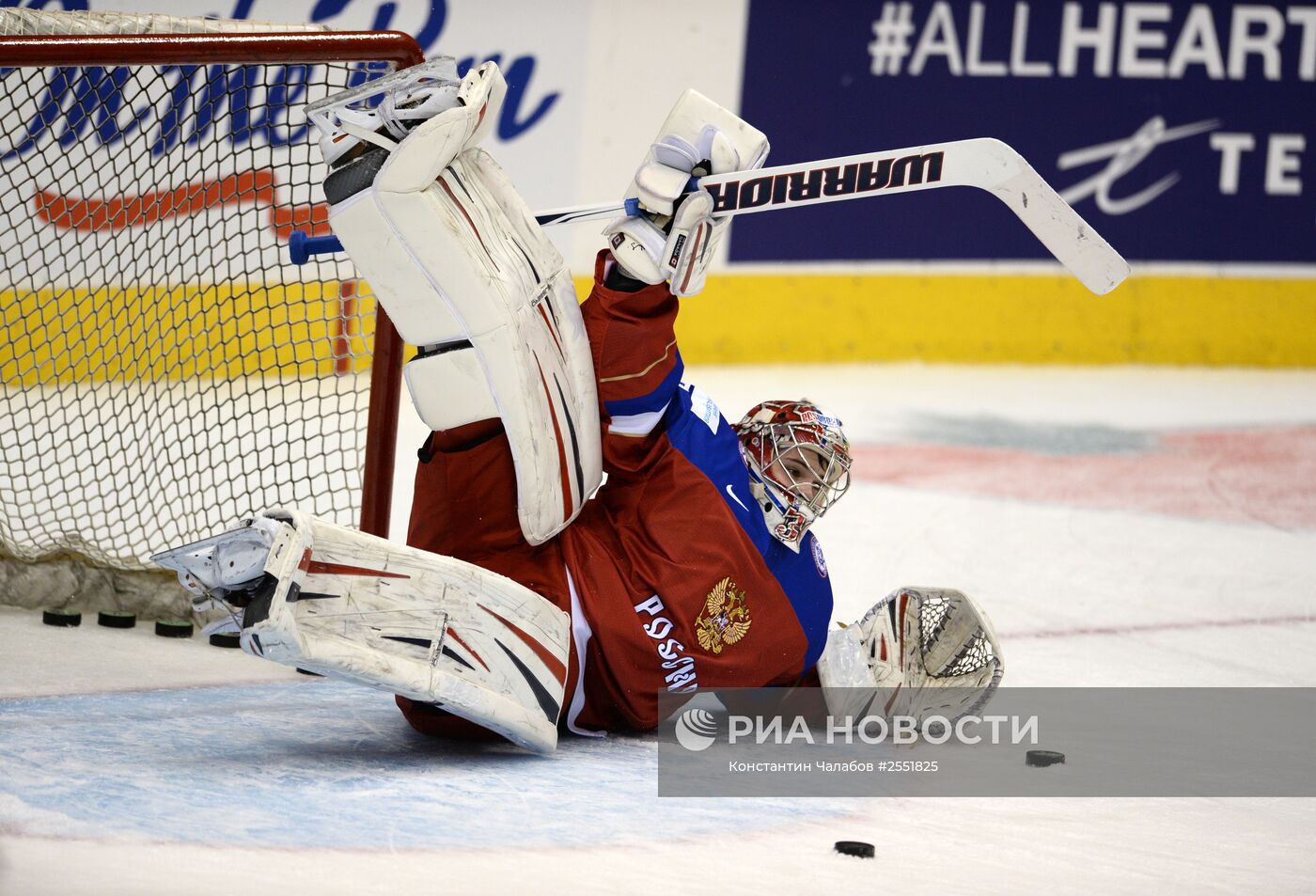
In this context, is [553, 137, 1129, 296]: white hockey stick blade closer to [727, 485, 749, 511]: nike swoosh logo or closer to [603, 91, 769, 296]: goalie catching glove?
[603, 91, 769, 296]: goalie catching glove

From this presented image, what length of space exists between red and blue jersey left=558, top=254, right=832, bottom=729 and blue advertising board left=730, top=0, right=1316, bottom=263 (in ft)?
13.5

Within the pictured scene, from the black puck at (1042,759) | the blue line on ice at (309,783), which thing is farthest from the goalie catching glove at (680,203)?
the black puck at (1042,759)

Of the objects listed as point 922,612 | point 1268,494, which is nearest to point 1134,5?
point 1268,494

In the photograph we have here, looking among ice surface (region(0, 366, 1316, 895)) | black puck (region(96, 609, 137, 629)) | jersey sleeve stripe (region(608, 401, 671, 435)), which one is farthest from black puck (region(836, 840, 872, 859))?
black puck (region(96, 609, 137, 629))

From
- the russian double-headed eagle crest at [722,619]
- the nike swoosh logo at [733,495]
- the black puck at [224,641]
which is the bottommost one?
the black puck at [224,641]

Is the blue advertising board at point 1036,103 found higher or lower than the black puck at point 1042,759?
higher

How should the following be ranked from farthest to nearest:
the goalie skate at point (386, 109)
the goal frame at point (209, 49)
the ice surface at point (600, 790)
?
the goal frame at point (209, 49) → the goalie skate at point (386, 109) → the ice surface at point (600, 790)

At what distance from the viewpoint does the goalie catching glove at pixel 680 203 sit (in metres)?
2.51

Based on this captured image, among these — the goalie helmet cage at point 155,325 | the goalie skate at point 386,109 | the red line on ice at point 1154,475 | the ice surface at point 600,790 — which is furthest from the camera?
the red line on ice at point 1154,475

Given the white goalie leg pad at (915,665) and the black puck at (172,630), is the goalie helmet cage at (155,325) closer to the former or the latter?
the black puck at (172,630)

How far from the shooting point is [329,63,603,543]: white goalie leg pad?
241 centimetres

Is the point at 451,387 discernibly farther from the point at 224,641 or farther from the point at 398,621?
the point at 224,641

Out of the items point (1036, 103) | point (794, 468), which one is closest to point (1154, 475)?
point (1036, 103)

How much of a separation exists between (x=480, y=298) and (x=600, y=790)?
728 mm
